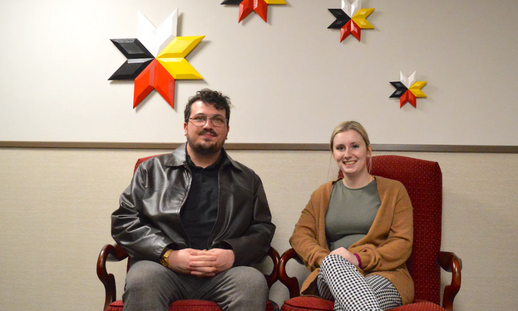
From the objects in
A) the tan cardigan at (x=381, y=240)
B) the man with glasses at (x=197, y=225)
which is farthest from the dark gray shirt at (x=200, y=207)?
the tan cardigan at (x=381, y=240)

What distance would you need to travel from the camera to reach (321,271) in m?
1.70

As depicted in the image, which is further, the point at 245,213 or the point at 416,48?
the point at 416,48

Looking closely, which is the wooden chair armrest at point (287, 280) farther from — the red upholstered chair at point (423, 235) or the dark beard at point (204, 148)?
the dark beard at point (204, 148)

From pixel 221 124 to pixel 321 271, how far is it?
880 mm

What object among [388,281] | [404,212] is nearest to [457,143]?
[404,212]

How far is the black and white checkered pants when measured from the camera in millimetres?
1487

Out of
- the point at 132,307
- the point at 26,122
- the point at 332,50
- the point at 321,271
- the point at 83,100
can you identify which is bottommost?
the point at 132,307

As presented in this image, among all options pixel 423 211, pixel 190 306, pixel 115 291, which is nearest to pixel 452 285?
pixel 423 211

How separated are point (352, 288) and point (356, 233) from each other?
484 millimetres

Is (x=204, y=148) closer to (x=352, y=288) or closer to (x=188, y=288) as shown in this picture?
(x=188, y=288)

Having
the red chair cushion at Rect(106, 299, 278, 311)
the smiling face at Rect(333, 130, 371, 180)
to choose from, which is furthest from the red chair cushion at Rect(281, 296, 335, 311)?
the smiling face at Rect(333, 130, 371, 180)

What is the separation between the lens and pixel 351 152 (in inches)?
78.4

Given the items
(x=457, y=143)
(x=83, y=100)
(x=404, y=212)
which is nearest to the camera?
(x=404, y=212)

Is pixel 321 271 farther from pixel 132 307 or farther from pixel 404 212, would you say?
pixel 132 307
